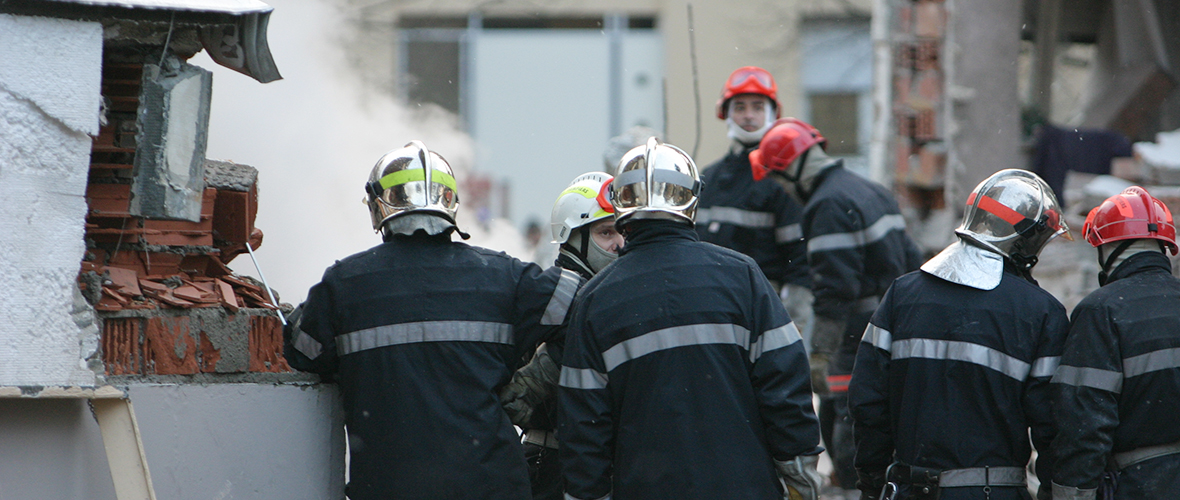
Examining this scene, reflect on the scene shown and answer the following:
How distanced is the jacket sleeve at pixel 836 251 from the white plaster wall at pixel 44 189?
12.6 ft

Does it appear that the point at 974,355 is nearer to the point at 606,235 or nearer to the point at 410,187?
the point at 606,235

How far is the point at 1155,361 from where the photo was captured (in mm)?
3775

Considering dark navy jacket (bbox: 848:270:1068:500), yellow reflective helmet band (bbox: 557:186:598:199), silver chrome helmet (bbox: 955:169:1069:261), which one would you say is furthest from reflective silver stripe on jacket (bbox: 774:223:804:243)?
dark navy jacket (bbox: 848:270:1068:500)

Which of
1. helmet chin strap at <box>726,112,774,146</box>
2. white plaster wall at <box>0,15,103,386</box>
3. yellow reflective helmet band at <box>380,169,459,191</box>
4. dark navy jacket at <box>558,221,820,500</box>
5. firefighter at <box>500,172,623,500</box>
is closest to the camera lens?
white plaster wall at <box>0,15,103,386</box>

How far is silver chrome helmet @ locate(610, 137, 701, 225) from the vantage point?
3.80m

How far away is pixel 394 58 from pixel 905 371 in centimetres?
1377

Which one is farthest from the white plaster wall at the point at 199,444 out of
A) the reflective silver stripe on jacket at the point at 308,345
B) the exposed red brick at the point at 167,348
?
the reflective silver stripe on jacket at the point at 308,345

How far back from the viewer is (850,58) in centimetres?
1656

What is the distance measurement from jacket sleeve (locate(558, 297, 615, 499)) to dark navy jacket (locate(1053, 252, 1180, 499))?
58.5 inches

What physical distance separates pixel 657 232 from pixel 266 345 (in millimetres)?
1445

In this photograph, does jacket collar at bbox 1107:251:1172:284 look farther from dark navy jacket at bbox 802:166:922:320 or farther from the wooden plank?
the wooden plank

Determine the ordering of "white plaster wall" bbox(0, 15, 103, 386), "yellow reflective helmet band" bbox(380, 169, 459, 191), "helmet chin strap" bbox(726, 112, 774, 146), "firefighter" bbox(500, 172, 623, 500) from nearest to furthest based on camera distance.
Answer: "white plaster wall" bbox(0, 15, 103, 386), "yellow reflective helmet band" bbox(380, 169, 459, 191), "firefighter" bbox(500, 172, 623, 500), "helmet chin strap" bbox(726, 112, 774, 146)

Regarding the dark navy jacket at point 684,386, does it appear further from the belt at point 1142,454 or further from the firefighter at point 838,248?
the firefighter at point 838,248

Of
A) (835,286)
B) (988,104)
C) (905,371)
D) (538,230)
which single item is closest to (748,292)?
(905,371)
